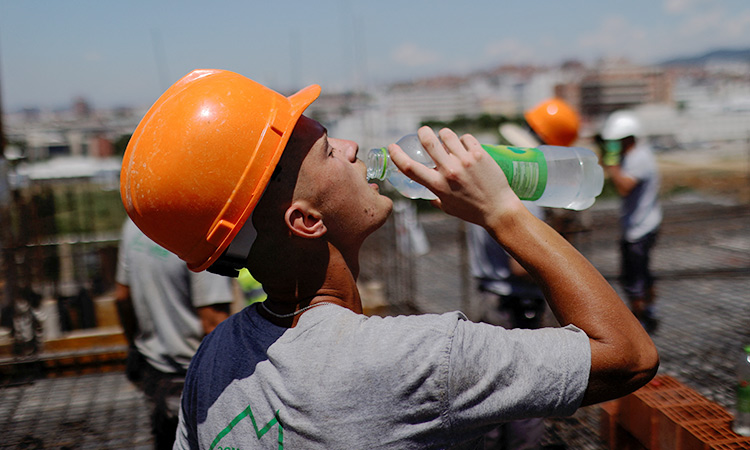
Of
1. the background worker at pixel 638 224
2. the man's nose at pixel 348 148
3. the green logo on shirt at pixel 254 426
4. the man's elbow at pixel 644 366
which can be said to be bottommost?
the background worker at pixel 638 224

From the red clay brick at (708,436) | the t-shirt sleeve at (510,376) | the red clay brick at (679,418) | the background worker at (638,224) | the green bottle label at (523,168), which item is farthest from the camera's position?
the background worker at (638,224)

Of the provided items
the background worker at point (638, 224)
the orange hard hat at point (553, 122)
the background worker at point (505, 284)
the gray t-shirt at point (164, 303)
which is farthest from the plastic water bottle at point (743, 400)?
the background worker at point (638, 224)

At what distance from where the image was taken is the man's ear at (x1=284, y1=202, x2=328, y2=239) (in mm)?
1333

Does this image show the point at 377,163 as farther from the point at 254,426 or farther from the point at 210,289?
the point at 210,289

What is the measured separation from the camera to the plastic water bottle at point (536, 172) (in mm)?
1765

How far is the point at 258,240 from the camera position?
4.58 feet

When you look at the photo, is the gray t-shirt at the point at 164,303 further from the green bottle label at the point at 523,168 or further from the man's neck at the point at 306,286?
the green bottle label at the point at 523,168

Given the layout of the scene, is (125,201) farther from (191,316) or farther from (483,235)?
(483,235)

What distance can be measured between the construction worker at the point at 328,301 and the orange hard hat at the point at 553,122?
3.22 meters

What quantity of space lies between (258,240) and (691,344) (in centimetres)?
542

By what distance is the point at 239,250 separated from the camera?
141 cm

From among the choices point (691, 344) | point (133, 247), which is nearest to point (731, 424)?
point (133, 247)

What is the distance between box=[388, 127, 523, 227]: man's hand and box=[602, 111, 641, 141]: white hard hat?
5501mm

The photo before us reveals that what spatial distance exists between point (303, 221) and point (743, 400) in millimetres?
2080
